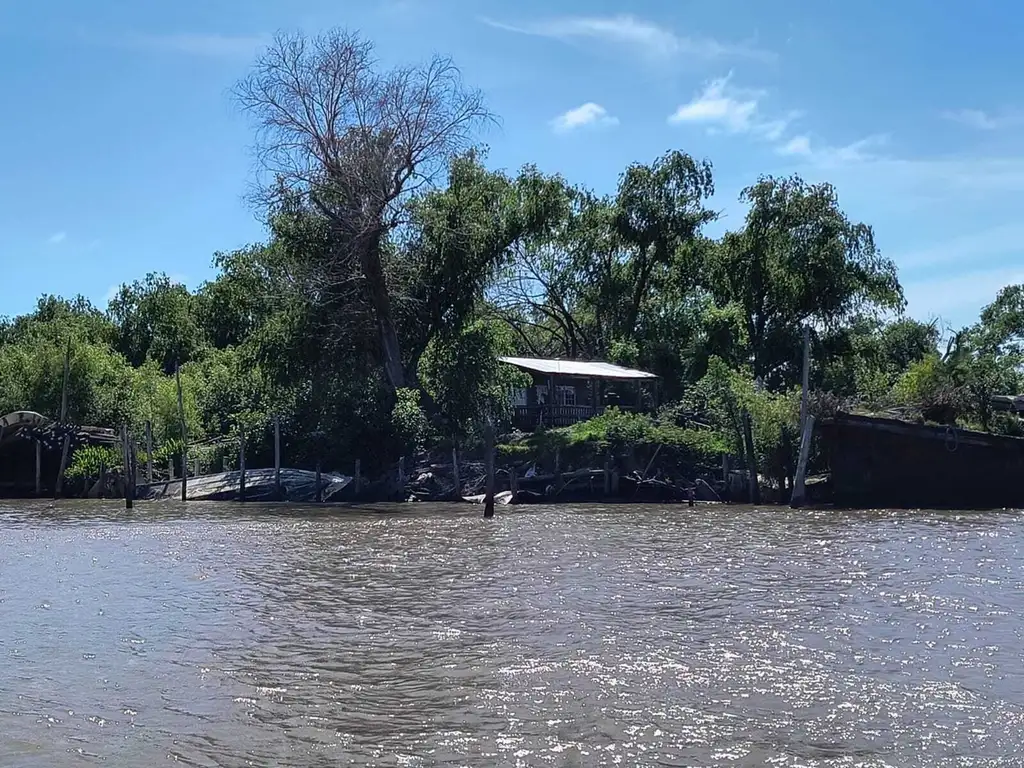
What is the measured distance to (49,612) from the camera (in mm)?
15219

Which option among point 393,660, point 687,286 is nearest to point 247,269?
point 687,286

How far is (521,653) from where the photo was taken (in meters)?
12.1

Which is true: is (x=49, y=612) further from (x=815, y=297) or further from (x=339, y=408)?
(x=815, y=297)

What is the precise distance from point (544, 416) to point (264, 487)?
12269 mm

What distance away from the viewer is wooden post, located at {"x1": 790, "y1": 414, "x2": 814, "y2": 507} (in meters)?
30.5

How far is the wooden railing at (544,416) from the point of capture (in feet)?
147

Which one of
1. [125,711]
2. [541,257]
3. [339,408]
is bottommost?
[125,711]

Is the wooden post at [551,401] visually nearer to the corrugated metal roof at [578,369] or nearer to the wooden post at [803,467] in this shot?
the corrugated metal roof at [578,369]

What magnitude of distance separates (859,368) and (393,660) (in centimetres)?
4030

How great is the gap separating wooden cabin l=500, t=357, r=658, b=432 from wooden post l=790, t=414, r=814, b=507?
45.4ft

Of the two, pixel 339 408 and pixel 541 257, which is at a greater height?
pixel 541 257

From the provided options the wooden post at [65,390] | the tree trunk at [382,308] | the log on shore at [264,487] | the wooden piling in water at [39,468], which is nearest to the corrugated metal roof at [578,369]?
the tree trunk at [382,308]

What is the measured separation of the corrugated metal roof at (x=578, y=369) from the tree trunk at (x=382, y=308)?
4.78 m

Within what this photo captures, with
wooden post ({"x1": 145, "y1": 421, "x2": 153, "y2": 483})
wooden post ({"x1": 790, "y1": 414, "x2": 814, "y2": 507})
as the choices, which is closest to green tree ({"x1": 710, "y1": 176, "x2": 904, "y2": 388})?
wooden post ({"x1": 790, "y1": 414, "x2": 814, "y2": 507})
